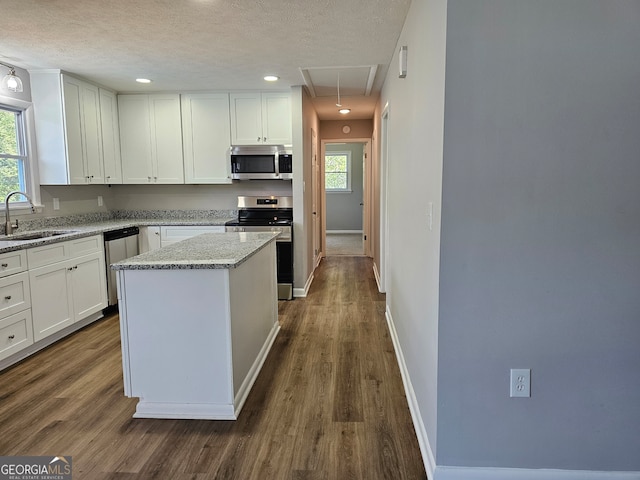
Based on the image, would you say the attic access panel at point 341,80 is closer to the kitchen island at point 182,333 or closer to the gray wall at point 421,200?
the gray wall at point 421,200

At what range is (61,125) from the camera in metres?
3.98

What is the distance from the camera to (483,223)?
1.59 meters

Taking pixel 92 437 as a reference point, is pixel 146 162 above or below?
above

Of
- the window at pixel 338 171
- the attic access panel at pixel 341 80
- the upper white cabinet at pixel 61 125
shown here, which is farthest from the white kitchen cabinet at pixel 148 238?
the window at pixel 338 171

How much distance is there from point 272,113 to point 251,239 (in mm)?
2214

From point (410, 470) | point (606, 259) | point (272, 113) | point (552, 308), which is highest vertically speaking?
point (272, 113)

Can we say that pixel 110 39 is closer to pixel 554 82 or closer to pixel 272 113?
pixel 272 113

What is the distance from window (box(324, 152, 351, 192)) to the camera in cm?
1041

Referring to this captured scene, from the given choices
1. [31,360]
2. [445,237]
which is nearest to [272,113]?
[31,360]

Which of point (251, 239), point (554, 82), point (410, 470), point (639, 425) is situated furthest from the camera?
point (251, 239)

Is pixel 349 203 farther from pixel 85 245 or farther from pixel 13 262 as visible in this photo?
pixel 13 262

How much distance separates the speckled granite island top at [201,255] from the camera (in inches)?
84.0

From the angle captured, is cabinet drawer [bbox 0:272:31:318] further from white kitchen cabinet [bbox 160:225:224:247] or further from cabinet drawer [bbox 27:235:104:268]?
white kitchen cabinet [bbox 160:225:224:247]

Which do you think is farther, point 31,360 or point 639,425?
point 31,360
